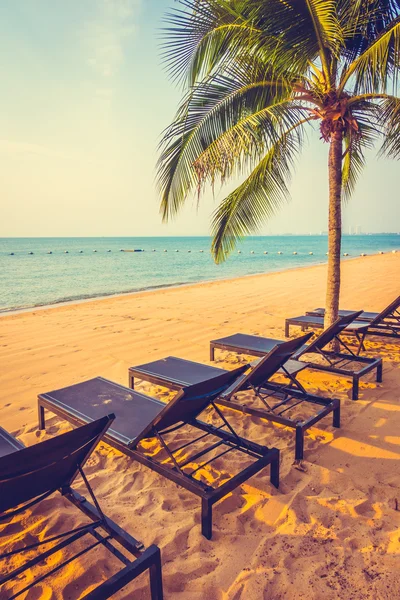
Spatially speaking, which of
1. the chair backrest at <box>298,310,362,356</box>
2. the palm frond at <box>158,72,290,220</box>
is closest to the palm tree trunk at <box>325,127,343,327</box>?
the chair backrest at <box>298,310,362,356</box>

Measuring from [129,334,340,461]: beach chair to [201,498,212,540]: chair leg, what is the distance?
85 centimetres

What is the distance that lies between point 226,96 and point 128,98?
301 inches

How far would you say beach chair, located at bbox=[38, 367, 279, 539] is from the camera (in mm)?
2305

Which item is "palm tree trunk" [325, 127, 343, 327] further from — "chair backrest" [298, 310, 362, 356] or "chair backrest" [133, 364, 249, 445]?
"chair backrest" [133, 364, 249, 445]

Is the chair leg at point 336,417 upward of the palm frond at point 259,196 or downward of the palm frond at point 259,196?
downward

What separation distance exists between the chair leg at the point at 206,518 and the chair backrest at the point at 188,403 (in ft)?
1.82

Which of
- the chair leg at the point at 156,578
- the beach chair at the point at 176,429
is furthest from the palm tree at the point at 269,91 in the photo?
the chair leg at the point at 156,578

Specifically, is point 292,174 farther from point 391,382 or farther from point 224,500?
point 224,500

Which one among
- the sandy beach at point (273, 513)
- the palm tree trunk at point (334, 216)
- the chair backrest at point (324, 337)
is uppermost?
the palm tree trunk at point (334, 216)

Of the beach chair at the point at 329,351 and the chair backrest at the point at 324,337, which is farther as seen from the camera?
the chair backrest at the point at 324,337

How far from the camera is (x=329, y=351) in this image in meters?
5.05

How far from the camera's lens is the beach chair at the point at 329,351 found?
4.20 meters

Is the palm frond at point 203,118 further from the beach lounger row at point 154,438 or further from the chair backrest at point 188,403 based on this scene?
the chair backrest at point 188,403

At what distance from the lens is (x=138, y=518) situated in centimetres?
236
